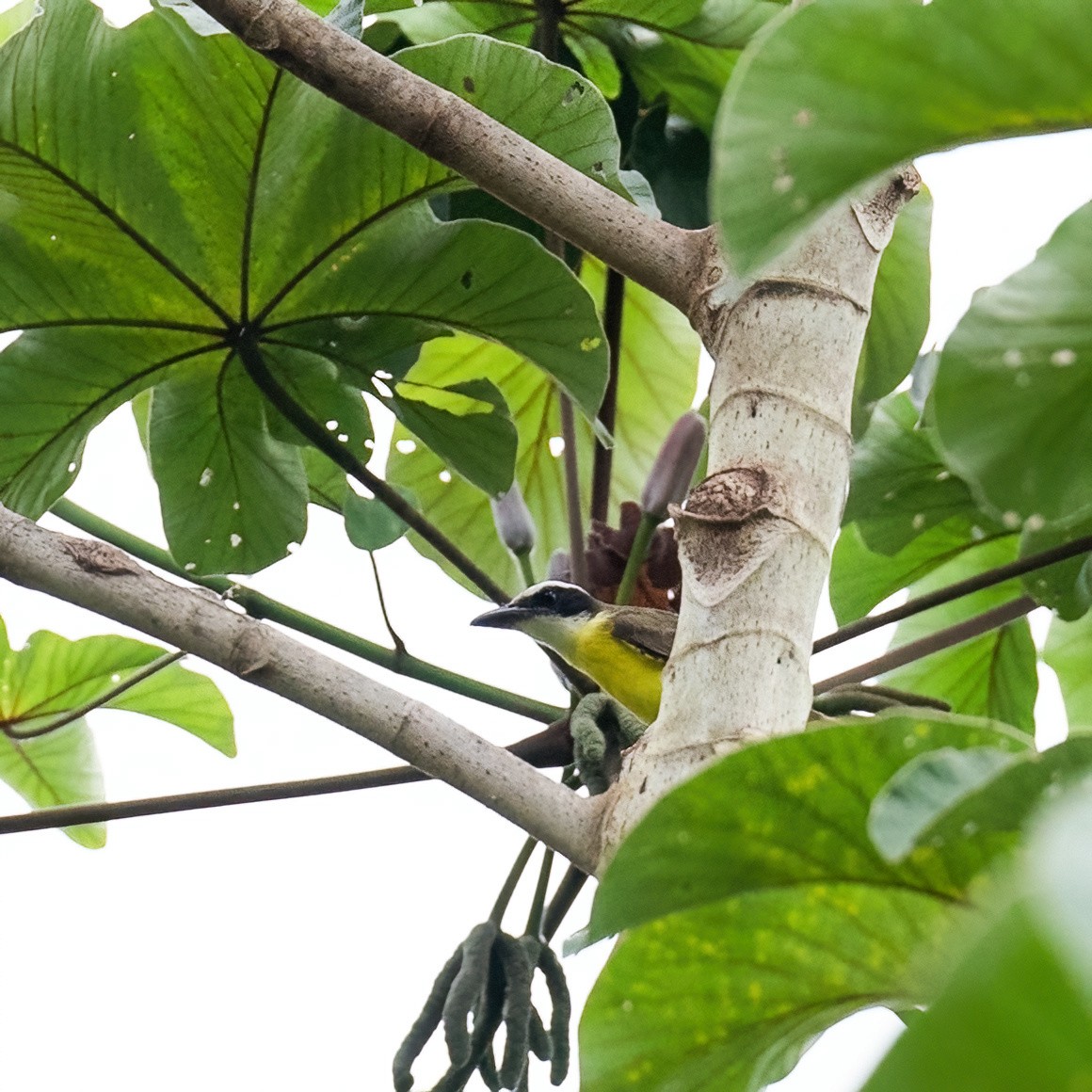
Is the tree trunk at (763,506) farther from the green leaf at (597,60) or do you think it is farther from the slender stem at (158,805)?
the green leaf at (597,60)

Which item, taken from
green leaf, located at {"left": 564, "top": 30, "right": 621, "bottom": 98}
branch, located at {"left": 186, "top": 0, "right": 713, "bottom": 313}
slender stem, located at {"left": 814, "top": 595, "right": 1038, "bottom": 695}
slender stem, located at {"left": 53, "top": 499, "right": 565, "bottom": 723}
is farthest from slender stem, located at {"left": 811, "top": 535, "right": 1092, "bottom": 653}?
green leaf, located at {"left": 564, "top": 30, "right": 621, "bottom": 98}

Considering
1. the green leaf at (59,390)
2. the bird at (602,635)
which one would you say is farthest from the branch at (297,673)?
the bird at (602,635)

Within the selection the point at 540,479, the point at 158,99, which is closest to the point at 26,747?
the point at 540,479

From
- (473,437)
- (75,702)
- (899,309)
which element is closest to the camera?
(473,437)

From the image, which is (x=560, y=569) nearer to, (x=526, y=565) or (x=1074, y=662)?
(x=526, y=565)

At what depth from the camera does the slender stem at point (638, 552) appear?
1412mm

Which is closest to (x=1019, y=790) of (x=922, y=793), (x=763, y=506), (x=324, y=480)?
(x=922, y=793)

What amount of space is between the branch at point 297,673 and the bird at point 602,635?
113 centimetres

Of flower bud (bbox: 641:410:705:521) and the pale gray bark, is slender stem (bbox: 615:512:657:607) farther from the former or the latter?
the pale gray bark

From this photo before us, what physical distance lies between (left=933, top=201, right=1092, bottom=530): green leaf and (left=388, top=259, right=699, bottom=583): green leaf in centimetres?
137

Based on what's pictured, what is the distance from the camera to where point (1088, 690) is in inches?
75.2

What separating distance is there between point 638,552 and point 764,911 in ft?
2.76

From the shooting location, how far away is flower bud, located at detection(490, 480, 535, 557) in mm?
1537

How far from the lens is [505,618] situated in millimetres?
2217
